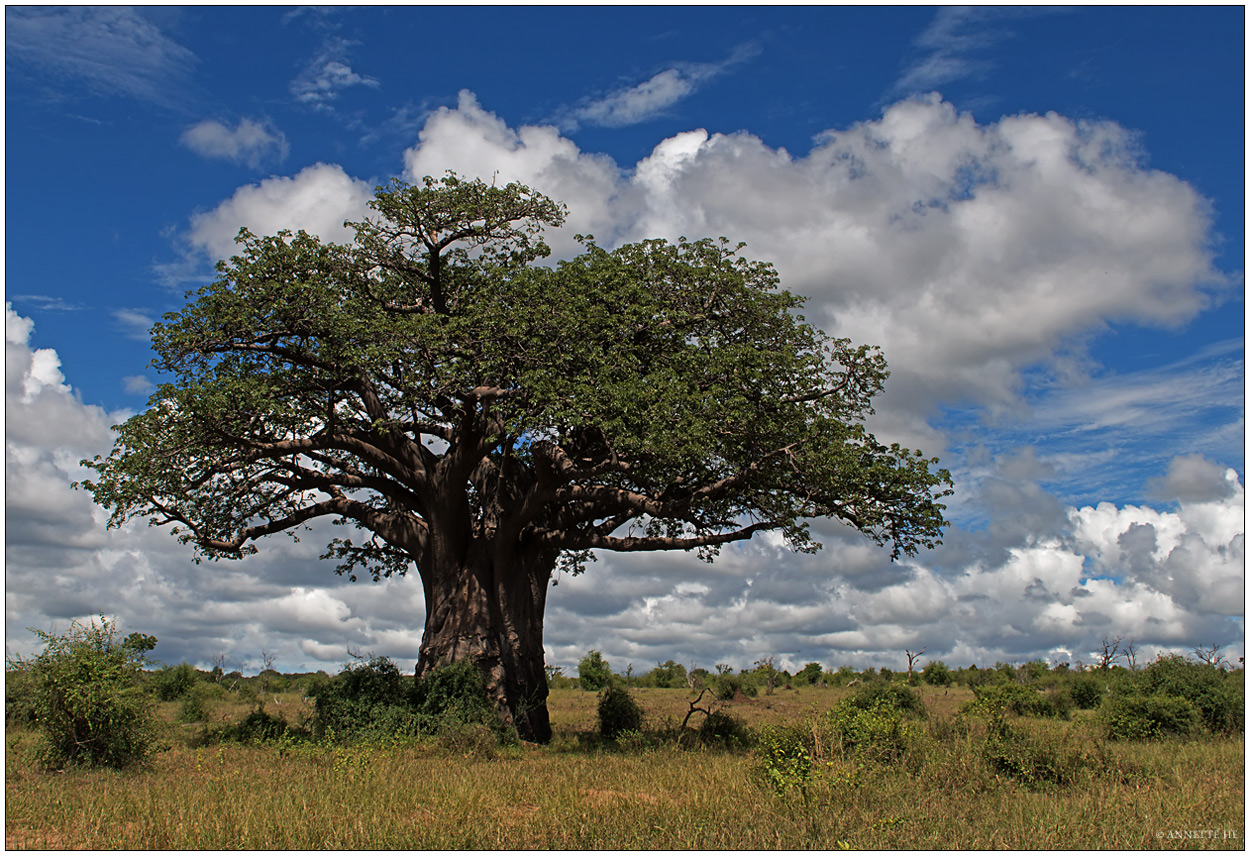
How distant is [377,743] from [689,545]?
276 inches

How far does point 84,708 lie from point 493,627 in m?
7.37

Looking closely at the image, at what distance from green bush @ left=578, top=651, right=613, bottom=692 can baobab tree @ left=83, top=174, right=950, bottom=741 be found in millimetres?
25576

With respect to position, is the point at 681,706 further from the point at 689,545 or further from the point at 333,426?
the point at 333,426

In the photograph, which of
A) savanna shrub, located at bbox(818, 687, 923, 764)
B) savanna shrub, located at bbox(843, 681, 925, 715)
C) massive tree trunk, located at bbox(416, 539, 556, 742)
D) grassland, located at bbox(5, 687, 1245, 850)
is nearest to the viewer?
grassland, located at bbox(5, 687, 1245, 850)

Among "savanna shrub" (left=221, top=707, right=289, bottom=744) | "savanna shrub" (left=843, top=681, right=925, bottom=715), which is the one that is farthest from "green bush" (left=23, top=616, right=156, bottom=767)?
"savanna shrub" (left=843, top=681, right=925, bottom=715)

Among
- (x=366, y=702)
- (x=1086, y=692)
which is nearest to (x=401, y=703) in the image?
(x=366, y=702)

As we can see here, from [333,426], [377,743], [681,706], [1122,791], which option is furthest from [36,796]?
[681,706]

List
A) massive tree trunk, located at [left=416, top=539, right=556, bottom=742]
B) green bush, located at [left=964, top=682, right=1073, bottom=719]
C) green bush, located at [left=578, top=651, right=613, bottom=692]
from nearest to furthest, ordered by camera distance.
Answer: massive tree trunk, located at [left=416, top=539, right=556, bottom=742]
green bush, located at [left=964, top=682, right=1073, bottom=719]
green bush, located at [left=578, top=651, right=613, bottom=692]

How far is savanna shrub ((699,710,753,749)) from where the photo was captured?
16.8 meters

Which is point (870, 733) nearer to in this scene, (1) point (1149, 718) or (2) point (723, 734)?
(2) point (723, 734)

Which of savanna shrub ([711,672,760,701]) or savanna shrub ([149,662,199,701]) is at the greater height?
savanna shrub ([149,662,199,701])

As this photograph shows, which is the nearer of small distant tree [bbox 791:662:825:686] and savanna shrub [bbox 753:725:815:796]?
savanna shrub [bbox 753:725:815:796]

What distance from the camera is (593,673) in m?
44.7

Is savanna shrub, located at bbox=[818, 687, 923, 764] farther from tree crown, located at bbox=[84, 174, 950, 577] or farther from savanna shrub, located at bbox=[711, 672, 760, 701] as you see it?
savanna shrub, located at bbox=[711, 672, 760, 701]
